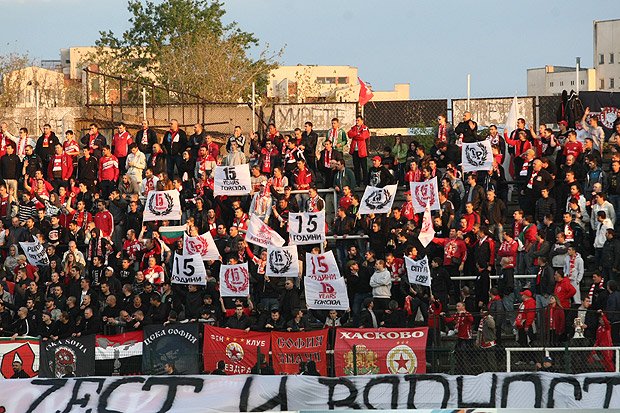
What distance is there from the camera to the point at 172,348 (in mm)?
23906

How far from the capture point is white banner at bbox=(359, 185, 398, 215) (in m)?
26.8

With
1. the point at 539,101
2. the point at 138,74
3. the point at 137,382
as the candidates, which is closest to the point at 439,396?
the point at 137,382

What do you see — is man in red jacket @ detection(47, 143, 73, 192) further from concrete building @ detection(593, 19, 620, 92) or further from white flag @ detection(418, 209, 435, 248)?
concrete building @ detection(593, 19, 620, 92)

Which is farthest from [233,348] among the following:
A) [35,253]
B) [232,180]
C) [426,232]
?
[35,253]

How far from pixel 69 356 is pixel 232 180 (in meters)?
6.50

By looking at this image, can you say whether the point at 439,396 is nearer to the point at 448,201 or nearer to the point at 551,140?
the point at 448,201

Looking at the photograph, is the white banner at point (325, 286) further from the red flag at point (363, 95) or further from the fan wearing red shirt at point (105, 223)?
the red flag at point (363, 95)

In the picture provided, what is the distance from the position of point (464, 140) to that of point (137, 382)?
1143 centimetres

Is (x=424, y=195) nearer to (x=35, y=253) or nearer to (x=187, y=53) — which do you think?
(x=35, y=253)

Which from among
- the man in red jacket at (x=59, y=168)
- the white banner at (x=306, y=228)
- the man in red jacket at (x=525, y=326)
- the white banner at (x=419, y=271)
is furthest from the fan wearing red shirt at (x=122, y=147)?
the man in red jacket at (x=525, y=326)

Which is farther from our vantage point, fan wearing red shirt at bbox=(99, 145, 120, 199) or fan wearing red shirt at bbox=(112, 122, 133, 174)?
fan wearing red shirt at bbox=(112, 122, 133, 174)

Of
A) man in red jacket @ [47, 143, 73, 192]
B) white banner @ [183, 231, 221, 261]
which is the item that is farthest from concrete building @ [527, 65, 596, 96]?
white banner @ [183, 231, 221, 261]

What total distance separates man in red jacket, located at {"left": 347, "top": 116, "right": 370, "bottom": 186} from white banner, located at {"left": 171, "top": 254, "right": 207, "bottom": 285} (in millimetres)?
5357

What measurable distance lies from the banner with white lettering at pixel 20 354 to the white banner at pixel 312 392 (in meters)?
3.53
